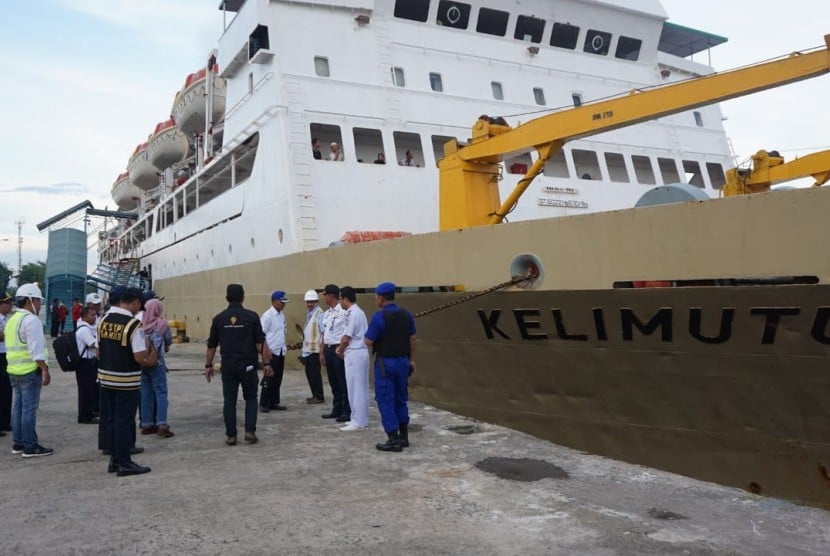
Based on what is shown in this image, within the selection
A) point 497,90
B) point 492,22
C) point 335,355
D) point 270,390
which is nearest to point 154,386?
point 270,390

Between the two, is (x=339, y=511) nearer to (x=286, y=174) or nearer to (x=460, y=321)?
(x=460, y=321)

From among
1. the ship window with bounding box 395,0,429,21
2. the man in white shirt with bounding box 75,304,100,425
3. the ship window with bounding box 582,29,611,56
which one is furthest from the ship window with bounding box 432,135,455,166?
the man in white shirt with bounding box 75,304,100,425

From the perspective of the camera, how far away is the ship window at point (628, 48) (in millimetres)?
13672

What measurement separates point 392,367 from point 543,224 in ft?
5.99

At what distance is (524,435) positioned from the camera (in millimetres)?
5977

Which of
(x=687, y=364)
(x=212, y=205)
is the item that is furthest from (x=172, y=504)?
(x=212, y=205)

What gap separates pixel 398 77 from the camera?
1150 cm

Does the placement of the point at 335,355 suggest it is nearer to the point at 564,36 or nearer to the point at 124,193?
the point at 564,36

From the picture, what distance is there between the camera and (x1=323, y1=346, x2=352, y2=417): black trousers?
6.79 meters

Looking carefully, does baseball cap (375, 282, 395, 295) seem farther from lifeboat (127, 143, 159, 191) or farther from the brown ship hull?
lifeboat (127, 143, 159, 191)

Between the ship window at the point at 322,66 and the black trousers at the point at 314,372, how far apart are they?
5559 mm

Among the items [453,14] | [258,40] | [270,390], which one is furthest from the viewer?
[453,14]

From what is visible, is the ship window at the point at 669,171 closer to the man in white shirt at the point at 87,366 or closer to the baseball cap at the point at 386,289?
the baseball cap at the point at 386,289

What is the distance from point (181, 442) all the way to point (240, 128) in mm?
8612
